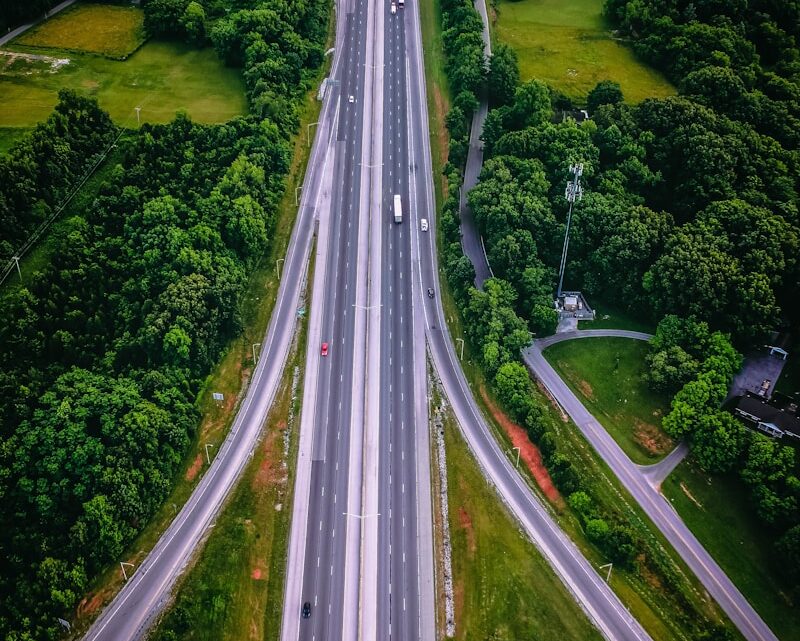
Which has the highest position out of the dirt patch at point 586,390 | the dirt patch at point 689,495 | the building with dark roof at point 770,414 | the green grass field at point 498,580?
the building with dark roof at point 770,414

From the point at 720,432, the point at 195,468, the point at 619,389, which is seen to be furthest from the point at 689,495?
the point at 195,468

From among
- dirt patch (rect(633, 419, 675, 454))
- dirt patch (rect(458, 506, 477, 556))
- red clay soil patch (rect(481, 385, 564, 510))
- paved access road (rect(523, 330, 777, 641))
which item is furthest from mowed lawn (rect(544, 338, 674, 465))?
dirt patch (rect(458, 506, 477, 556))

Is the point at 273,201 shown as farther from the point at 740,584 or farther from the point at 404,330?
the point at 740,584

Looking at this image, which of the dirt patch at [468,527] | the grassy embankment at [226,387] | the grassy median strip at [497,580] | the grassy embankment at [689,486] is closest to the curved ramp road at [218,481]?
the grassy embankment at [226,387]

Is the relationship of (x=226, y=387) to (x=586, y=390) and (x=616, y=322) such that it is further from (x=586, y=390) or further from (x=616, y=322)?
(x=616, y=322)

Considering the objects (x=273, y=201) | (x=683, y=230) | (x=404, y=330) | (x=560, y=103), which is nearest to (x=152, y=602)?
(x=404, y=330)

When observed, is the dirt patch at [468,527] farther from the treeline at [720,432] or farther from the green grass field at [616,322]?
the green grass field at [616,322]

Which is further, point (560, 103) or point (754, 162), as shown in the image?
point (560, 103)

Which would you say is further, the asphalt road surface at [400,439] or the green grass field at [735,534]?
the green grass field at [735,534]
